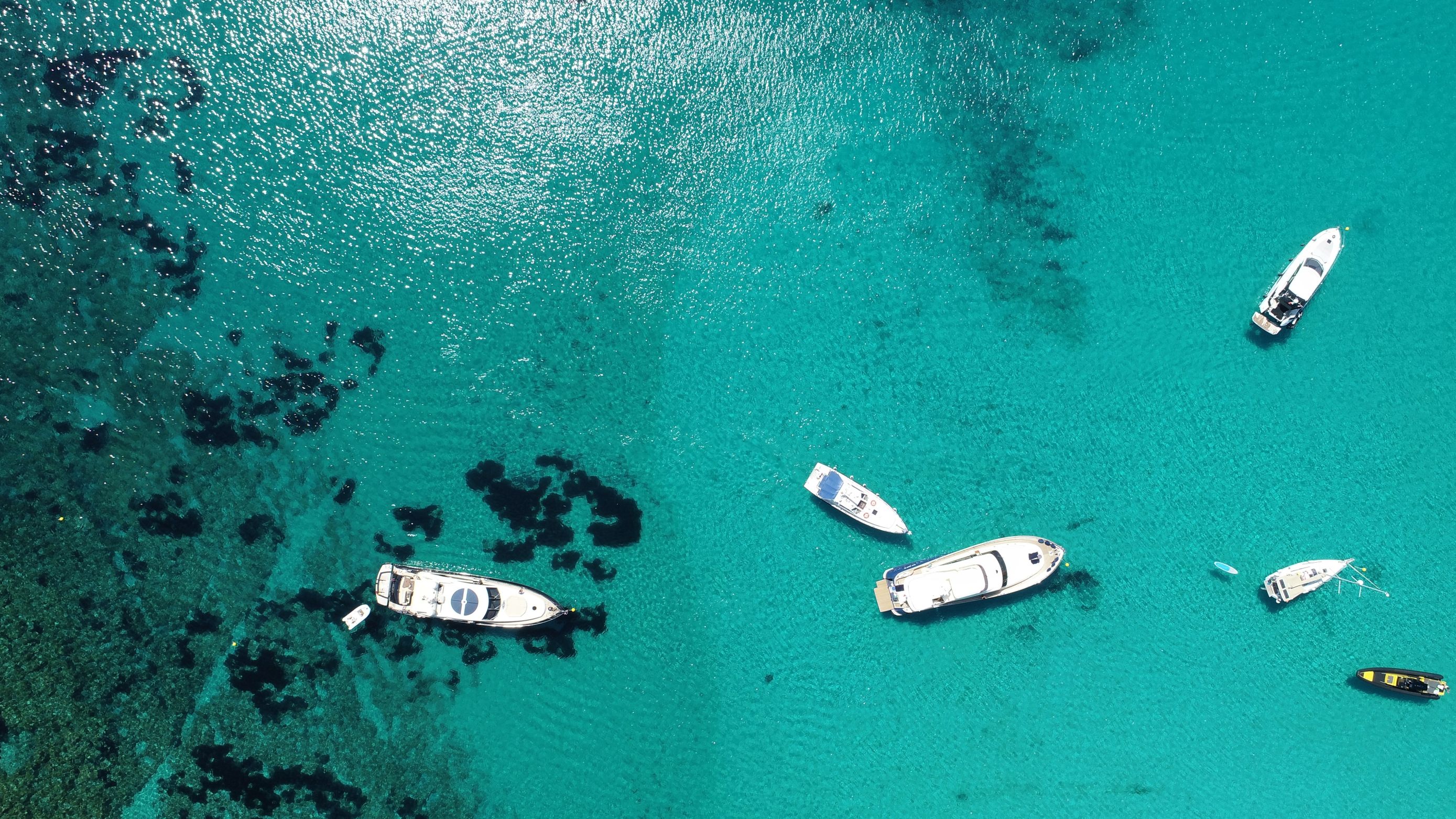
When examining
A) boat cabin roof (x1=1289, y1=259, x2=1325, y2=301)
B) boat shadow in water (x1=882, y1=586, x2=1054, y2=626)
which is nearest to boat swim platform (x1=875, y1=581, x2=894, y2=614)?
boat shadow in water (x1=882, y1=586, x2=1054, y2=626)

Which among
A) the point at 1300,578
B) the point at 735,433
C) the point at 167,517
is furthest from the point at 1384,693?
the point at 167,517

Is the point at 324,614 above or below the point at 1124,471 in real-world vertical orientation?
below

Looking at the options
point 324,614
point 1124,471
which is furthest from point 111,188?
point 1124,471

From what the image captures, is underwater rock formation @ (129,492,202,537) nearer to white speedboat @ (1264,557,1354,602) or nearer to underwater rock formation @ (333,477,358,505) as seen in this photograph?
underwater rock formation @ (333,477,358,505)

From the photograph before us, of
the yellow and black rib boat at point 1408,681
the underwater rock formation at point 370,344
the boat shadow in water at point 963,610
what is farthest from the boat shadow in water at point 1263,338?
the underwater rock formation at point 370,344

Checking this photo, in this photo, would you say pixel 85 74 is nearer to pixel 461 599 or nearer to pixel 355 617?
pixel 355 617

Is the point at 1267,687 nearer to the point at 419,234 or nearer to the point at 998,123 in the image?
the point at 998,123

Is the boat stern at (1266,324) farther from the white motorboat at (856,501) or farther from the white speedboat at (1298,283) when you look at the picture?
the white motorboat at (856,501)
